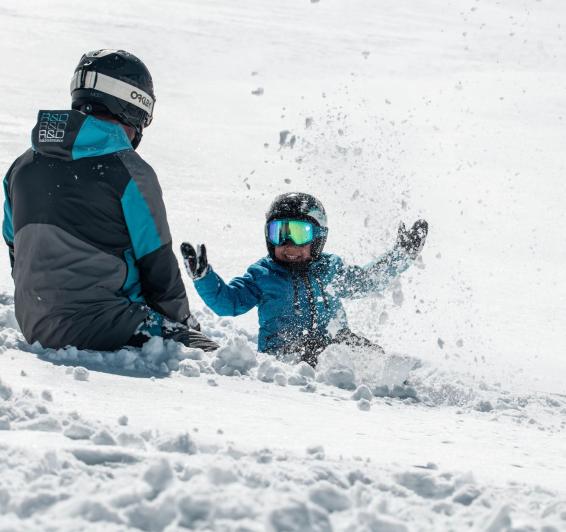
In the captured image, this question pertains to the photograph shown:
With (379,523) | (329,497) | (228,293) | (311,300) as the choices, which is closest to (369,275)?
(311,300)

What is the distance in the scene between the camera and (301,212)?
550 cm

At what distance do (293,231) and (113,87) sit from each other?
65.7 inches

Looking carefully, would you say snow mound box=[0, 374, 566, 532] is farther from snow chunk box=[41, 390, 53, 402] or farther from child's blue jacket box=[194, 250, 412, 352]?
child's blue jacket box=[194, 250, 412, 352]

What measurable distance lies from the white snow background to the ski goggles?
3.14ft

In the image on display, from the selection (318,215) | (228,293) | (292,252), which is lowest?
(228,293)

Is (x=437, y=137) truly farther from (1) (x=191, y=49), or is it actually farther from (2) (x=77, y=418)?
(2) (x=77, y=418)

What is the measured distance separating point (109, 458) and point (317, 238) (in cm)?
344

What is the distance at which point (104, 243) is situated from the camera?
4.05m

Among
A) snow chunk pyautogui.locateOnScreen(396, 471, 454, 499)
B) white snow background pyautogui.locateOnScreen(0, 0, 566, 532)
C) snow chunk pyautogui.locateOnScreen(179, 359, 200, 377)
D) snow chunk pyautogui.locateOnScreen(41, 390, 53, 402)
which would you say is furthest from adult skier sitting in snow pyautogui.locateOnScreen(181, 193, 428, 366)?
snow chunk pyautogui.locateOnScreen(396, 471, 454, 499)

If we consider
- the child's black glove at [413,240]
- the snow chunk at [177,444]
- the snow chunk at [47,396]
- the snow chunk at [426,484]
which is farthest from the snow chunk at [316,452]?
the child's black glove at [413,240]

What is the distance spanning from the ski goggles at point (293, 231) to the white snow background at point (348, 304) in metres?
0.96

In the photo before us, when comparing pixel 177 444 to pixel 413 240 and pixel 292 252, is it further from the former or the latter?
pixel 413 240

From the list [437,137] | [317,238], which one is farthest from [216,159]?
[317,238]

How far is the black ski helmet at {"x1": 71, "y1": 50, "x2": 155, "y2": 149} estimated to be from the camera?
426 cm
